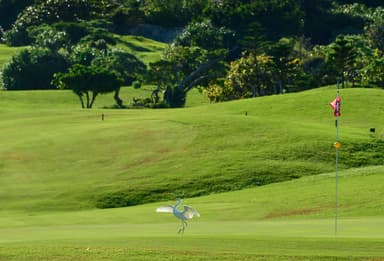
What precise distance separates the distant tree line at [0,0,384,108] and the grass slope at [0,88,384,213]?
102 ft

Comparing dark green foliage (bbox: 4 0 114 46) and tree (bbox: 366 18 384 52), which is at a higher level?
dark green foliage (bbox: 4 0 114 46)

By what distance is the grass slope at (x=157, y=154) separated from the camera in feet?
226

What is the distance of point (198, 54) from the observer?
148 m

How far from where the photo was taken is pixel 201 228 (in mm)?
45500

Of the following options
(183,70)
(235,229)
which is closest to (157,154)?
(235,229)

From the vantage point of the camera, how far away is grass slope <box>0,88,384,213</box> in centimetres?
6898

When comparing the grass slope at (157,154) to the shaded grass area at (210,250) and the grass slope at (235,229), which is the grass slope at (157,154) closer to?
the grass slope at (235,229)

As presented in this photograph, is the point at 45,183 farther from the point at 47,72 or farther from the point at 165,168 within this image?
the point at 47,72

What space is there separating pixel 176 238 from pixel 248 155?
1566 inches

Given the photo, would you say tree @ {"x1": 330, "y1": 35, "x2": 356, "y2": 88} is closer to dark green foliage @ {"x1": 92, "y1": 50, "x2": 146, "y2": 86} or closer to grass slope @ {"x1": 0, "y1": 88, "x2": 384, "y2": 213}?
grass slope @ {"x1": 0, "y1": 88, "x2": 384, "y2": 213}

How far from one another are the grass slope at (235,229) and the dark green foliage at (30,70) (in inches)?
3707

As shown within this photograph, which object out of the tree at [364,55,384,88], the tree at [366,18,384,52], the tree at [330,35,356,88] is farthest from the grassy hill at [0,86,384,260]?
the tree at [366,18,384,52]

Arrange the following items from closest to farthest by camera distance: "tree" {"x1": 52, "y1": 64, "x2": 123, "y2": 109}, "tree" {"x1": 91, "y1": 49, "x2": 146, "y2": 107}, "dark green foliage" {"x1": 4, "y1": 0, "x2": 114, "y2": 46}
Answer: "tree" {"x1": 52, "y1": 64, "x2": 123, "y2": 109}
"tree" {"x1": 91, "y1": 49, "x2": 146, "y2": 107}
"dark green foliage" {"x1": 4, "y1": 0, "x2": 114, "y2": 46}

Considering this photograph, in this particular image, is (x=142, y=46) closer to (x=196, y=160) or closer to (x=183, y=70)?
(x=183, y=70)
